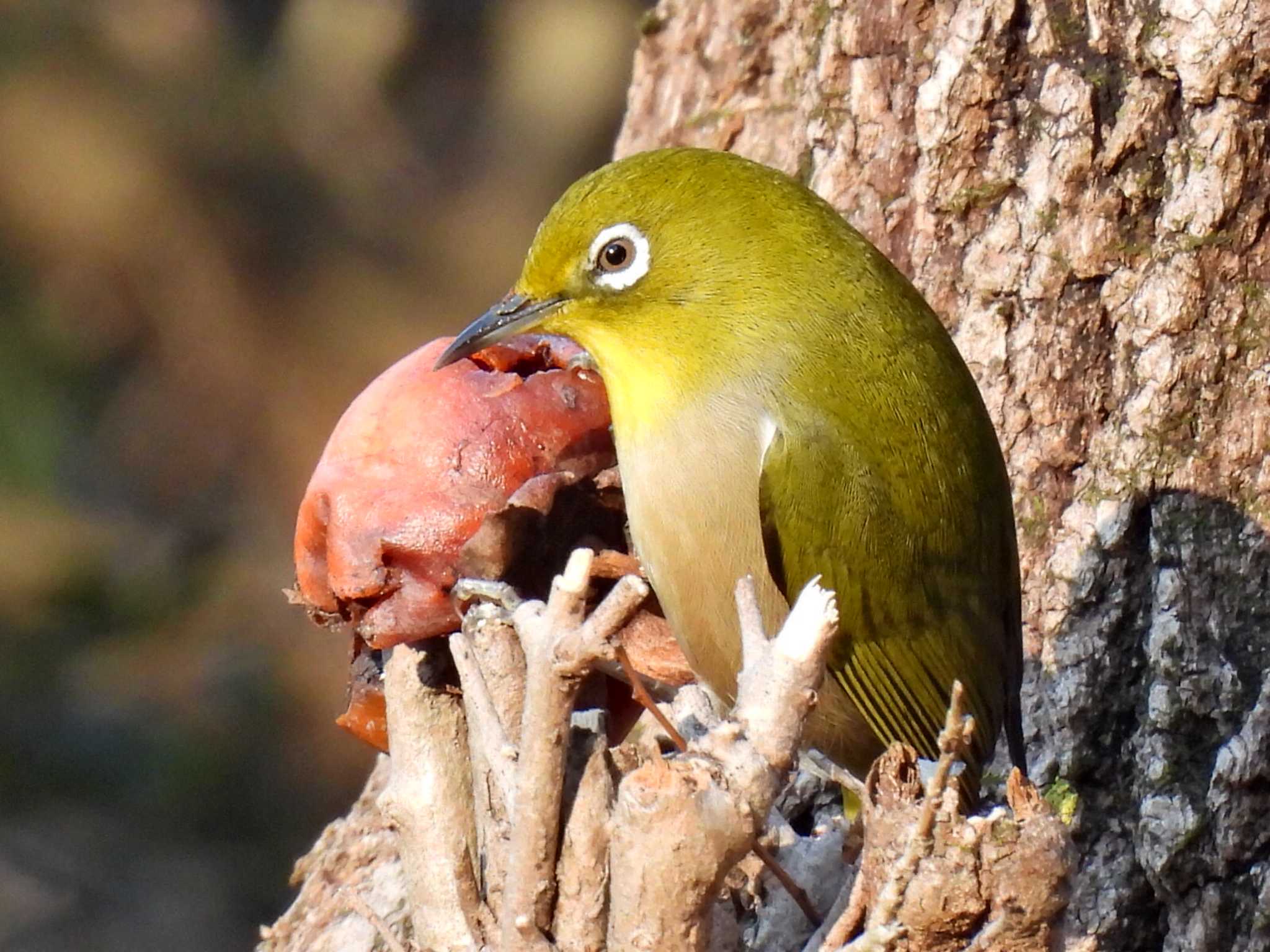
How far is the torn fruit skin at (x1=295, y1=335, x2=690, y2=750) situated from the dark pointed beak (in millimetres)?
18

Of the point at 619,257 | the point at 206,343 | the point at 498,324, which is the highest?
the point at 206,343

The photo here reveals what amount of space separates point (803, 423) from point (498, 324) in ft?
1.76

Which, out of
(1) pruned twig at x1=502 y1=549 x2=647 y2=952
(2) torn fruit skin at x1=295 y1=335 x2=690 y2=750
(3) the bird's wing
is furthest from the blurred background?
(1) pruned twig at x1=502 y1=549 x2=647 y2=952

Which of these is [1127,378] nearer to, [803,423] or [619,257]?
[803,423]

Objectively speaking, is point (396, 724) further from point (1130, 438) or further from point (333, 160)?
point (333, 160)

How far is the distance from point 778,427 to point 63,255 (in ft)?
16.3

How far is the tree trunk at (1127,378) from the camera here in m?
3.16

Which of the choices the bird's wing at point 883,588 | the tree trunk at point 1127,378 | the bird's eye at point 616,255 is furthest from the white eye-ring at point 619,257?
the tree trunk at point 1127,378

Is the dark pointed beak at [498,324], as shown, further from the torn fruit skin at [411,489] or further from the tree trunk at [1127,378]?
the tree trunk at [1127,378]

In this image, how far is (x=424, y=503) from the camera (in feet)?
7.78

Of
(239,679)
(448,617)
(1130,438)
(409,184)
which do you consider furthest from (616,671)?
(409,184)

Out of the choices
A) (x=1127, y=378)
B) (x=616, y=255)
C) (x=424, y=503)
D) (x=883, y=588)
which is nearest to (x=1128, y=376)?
(x=1127, y=378)

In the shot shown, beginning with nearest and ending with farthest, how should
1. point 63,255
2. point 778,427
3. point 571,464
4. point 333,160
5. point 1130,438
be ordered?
point 571,464
point 778,427
point 1130,438
point 63,255
point 333,160

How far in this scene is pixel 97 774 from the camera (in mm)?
6574
